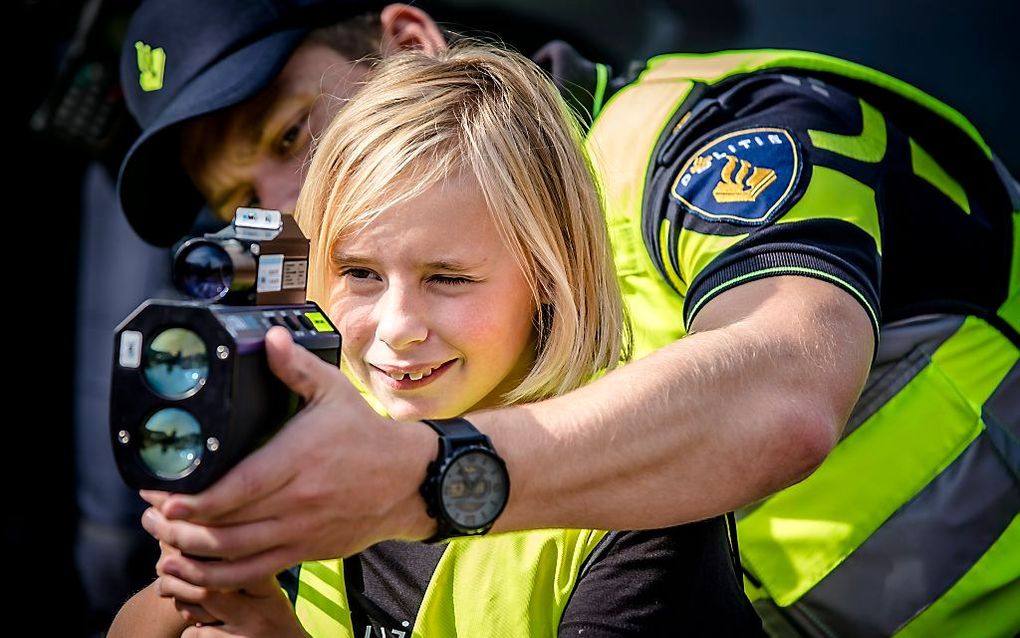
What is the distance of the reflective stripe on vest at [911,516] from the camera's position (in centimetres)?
151

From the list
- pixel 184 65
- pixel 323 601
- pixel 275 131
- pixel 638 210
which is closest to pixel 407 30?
pixel 275 131

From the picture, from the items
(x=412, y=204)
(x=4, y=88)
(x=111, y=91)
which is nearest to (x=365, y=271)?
(x=412, y=204)

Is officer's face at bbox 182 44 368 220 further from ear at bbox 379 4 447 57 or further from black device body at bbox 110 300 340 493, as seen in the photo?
black device body at bbox 110 300 340 493

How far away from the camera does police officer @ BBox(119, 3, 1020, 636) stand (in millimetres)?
999

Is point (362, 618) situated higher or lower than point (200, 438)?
lower

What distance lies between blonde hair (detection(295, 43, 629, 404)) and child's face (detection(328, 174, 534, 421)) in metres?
0.02

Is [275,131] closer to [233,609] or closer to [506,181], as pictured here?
[506,181]

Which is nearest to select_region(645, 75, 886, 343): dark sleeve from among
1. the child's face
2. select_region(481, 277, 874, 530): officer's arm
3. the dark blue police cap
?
select_region(481, 277, 874, 530): officer's arm

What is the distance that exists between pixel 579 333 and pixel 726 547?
285 millimetres

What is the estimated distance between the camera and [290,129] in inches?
79.0

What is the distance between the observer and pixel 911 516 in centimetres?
152

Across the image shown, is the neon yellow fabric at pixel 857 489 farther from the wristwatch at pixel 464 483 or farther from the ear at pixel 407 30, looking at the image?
the ear at pixel 407 30

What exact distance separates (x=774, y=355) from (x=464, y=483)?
366mm

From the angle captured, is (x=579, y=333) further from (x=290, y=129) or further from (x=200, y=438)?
(x=290, y=129)
